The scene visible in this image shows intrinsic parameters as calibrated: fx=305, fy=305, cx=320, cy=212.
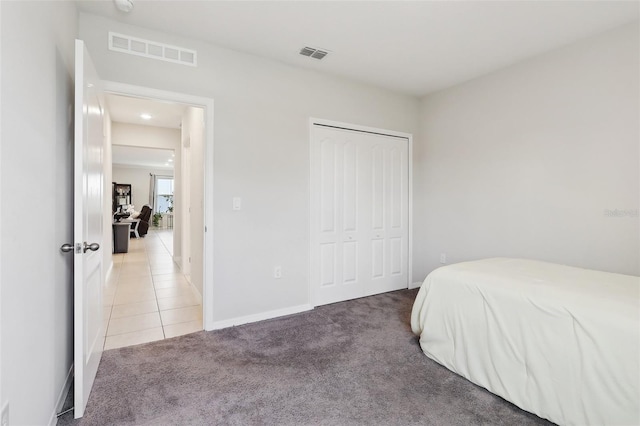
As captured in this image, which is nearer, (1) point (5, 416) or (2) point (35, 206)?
(1) point (5, 416)

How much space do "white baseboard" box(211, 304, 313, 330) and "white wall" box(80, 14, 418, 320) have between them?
0.13 feet

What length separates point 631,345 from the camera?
52.1 inches

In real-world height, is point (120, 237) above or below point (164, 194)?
below

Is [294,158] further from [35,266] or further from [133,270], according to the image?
[133,270]

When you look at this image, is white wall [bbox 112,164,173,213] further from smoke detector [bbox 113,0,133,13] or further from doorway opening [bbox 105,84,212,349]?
smoke detector [bbox 113,0,133,13]

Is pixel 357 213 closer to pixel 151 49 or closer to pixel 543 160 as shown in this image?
pixel 543 160

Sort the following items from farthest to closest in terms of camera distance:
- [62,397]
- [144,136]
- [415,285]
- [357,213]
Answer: [144,136] → [415,285] → [357,213] → [62,397]

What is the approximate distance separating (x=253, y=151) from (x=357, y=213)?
142 cm

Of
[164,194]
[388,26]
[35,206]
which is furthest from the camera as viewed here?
[164,194]

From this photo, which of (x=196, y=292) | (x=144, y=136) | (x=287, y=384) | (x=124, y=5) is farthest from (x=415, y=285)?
(x=144, y=136)


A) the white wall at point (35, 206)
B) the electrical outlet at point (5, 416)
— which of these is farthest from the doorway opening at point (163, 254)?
the electrical outlet at point (5, 416)

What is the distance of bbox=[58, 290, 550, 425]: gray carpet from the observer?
1629mm

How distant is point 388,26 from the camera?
8.02 feet

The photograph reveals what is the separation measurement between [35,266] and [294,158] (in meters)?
2.22
